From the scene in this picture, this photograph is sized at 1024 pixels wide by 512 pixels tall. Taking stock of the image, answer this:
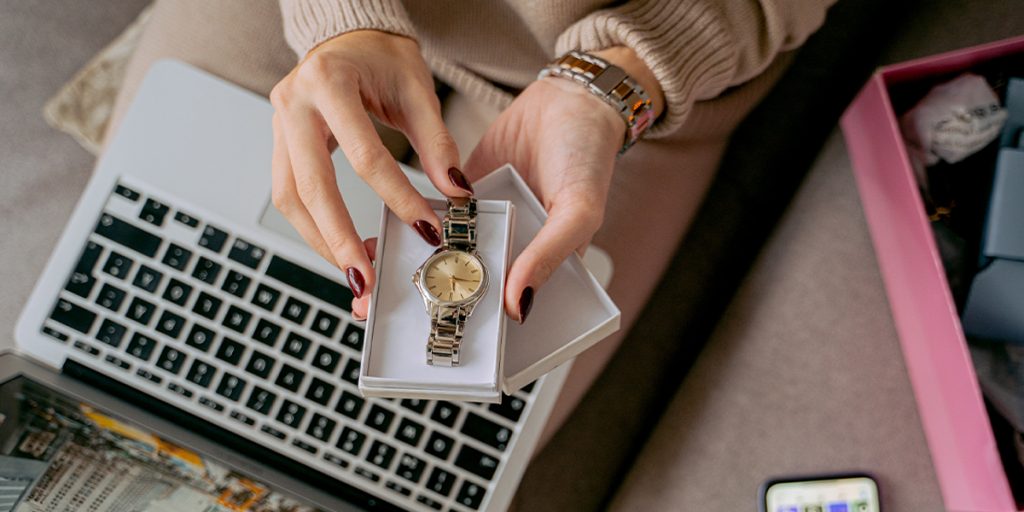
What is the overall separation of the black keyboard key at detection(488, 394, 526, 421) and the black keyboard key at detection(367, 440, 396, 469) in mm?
102

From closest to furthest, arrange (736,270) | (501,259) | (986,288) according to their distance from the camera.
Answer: (501,259)
(986,288)
(736,270)

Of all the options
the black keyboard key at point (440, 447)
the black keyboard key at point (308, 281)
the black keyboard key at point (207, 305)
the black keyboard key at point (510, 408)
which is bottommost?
the black keyboard key at point (440, 447)

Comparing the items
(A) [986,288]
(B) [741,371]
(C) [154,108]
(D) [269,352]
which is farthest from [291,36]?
(A) [986,288]

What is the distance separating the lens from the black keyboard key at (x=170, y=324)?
0.67 metres

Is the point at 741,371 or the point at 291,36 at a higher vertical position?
the point at 291,36

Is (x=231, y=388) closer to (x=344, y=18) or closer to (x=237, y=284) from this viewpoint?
(x=237, y=284)

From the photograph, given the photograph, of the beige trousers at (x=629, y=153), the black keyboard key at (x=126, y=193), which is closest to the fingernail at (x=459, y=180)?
the beige trousers at (x=629, y=153)

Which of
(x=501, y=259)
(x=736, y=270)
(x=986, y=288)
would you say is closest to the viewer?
(x=501, y=259)

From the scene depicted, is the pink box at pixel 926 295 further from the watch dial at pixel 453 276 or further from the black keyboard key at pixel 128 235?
the black keyboard key at pixel 128 235

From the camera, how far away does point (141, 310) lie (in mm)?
677

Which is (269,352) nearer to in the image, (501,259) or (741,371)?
(501,259)

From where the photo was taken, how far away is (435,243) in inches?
20.5

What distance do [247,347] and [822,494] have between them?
552mm

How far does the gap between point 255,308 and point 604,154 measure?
0.35 m
